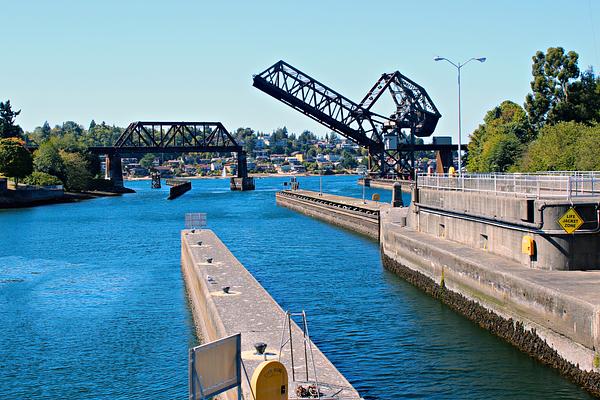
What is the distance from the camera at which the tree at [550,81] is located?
7419 cm

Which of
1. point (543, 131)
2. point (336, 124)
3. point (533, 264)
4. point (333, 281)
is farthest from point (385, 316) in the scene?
point (336, 124)

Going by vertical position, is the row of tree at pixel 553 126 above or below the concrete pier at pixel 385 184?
above

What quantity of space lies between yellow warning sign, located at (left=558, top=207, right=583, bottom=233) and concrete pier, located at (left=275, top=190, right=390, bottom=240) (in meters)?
27.9

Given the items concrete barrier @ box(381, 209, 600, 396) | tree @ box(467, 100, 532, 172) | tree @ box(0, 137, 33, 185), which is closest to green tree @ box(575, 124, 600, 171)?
tree @ box(467, 100, 532, 172)

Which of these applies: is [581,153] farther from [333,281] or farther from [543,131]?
[333,281]

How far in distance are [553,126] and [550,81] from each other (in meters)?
5.05

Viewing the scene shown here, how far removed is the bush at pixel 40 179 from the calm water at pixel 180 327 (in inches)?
2342

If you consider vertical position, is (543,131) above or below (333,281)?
above

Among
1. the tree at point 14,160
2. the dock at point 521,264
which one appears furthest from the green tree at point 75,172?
the dock at point 521,264

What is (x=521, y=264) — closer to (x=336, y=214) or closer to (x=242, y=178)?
(x=336, y=214)

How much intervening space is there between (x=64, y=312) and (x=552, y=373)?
16.3 m

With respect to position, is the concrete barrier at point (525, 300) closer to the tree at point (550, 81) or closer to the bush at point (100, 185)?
the tree at point (550, 81)

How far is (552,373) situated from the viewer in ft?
58.1

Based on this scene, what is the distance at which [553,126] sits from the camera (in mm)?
73688
